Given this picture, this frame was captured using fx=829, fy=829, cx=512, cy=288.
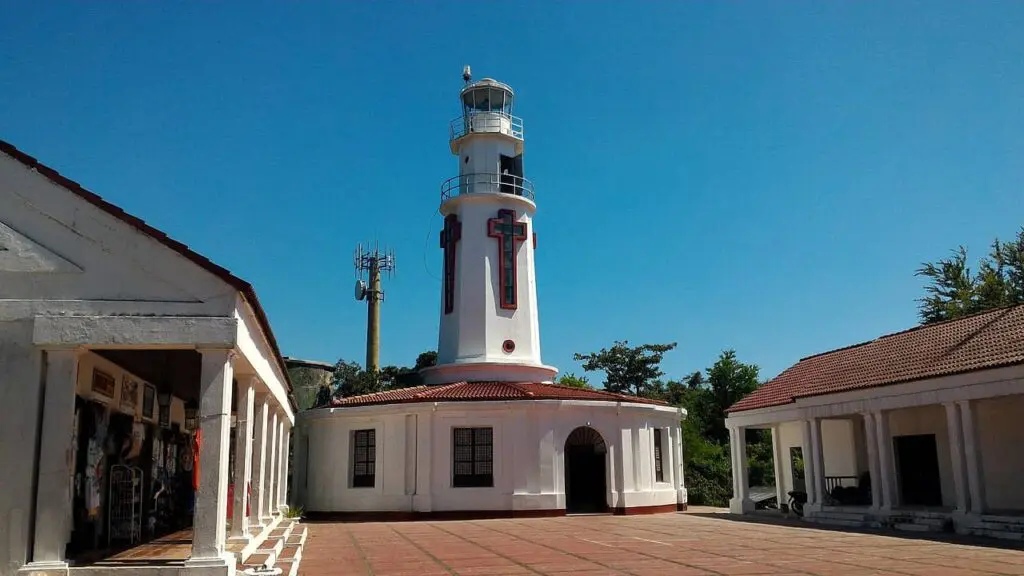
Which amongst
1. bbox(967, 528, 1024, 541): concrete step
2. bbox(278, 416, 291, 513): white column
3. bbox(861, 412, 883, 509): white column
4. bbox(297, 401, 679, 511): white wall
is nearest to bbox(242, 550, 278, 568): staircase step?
bbox(278, 416, 291, 513): white column

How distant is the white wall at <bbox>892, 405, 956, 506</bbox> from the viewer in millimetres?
19000

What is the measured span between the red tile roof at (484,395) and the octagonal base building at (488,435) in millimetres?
56

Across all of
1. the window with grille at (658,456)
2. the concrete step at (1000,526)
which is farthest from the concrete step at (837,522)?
the window with grille at (658,456)

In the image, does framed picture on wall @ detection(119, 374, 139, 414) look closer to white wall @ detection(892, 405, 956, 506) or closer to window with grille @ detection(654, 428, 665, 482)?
white wall @ detection(892, 405, 956, 506)

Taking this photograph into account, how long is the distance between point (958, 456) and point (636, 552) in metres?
7.50

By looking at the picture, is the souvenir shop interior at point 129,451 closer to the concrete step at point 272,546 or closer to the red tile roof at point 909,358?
the concrete step at point 272,546

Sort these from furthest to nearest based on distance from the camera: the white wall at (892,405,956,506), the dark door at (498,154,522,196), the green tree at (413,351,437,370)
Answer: the green tree at (413,351,437,370)
the dark door at (498,154,522,196)
the white wall at (892,405,956,506)

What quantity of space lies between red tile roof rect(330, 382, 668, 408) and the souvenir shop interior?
23.3 ft

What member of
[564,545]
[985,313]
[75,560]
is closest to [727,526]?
[564,545]

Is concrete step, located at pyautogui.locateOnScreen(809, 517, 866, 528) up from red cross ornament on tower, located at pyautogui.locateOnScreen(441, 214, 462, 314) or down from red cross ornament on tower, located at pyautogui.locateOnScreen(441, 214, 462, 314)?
down

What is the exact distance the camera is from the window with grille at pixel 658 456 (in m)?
25.2

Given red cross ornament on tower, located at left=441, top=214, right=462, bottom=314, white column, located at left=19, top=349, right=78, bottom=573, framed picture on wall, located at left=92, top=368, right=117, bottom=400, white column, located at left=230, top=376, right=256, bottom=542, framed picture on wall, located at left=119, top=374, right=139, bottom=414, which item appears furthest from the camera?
red cross ornament on tower, located at left=441, top=214, right=462, bottom=314

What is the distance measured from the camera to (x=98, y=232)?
9531 millimetres

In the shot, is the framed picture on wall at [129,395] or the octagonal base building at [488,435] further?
the octagonal base building at [488,435]
